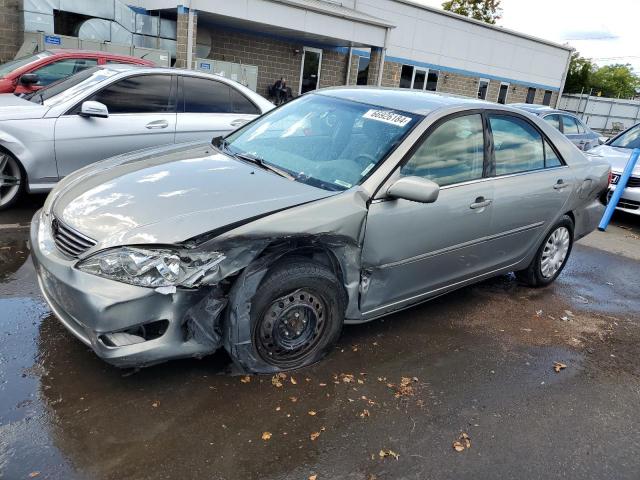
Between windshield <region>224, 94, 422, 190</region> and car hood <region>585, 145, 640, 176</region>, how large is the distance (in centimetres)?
550

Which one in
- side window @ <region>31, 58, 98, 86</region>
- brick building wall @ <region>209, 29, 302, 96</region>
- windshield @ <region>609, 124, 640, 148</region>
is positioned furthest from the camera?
brick building wall @ <region>209, 29, 302, 96</region>

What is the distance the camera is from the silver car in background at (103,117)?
5.33 m

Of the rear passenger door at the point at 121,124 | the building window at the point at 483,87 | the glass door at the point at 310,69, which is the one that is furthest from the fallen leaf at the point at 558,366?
the building window at the point at 483,87

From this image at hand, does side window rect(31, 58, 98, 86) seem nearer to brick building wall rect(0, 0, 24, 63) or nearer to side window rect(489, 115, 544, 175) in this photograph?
side window rect(489, 115, 544, 175)

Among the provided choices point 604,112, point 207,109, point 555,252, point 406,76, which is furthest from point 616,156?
point 604,112

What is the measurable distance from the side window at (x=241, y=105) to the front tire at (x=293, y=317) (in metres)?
4.05

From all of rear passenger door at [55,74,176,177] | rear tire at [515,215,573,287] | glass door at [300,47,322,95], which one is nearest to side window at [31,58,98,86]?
rear passenger door at [55,74,176,177]

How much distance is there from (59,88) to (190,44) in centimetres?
882

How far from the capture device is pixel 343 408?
2.96m

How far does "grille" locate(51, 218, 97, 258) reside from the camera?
274cm

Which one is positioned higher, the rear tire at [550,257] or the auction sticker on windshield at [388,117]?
the auction sticker on windshield at [388,117]

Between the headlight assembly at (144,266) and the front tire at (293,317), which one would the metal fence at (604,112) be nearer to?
the front tire at (293,317)

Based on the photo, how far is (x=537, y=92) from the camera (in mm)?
31938

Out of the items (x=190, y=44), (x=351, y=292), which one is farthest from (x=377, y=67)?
(x=351, y=292)
